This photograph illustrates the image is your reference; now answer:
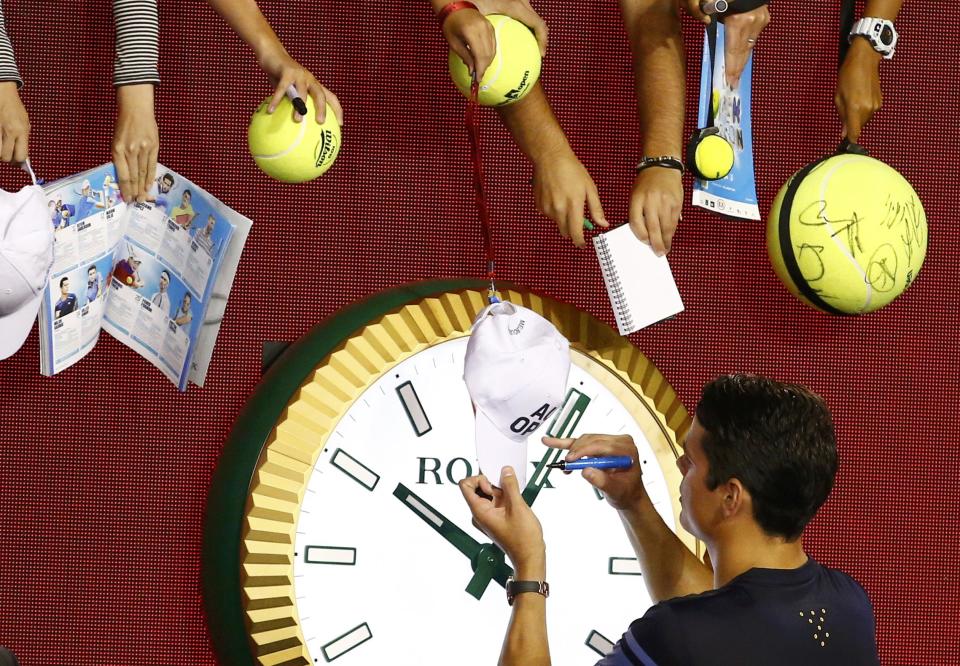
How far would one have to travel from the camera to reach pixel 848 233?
150 centimetres

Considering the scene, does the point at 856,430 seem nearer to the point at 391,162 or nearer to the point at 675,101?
the point at 675,101

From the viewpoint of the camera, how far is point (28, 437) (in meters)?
1.62

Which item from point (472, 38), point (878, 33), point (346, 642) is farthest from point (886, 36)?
point (346, 642)

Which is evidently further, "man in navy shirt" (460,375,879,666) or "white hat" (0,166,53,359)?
"white hat" (0,166,53,359)

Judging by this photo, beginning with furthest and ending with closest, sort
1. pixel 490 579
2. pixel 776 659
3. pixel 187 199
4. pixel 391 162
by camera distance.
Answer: pixel 391 162
pixel 187 199
pixel 490 579
pixel 776 659

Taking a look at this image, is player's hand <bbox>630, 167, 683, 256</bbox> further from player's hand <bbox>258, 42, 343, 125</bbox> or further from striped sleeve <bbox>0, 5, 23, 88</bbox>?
striped sleeve <bbox>0, 5, 23, 88</bbox>

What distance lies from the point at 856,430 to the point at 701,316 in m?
0.31

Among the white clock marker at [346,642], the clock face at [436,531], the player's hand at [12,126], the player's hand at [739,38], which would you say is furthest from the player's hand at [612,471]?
the player's hand at [12,126]

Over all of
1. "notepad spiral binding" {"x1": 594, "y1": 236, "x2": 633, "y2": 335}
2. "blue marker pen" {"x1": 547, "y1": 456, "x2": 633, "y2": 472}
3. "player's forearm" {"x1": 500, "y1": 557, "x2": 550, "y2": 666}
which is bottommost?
"player's forearm" {"x1": 500, "y1": 557, "x2": 550, "y2": 666}

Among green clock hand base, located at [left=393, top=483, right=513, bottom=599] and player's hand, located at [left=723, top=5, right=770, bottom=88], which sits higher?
player's hand, located at [left=723, top=5, right=770, bottom=88]

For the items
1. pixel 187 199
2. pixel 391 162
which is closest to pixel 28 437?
pixel 187 199

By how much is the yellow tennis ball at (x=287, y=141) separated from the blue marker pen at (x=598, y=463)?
1.62ft

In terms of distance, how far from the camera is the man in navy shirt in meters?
1.06

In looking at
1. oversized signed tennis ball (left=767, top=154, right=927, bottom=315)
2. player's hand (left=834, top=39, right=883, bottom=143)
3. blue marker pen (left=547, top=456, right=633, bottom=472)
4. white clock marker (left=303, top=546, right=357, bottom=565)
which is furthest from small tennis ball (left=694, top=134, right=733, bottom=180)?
white clock marker (left=303, top=546, right=357, bottom=565)
